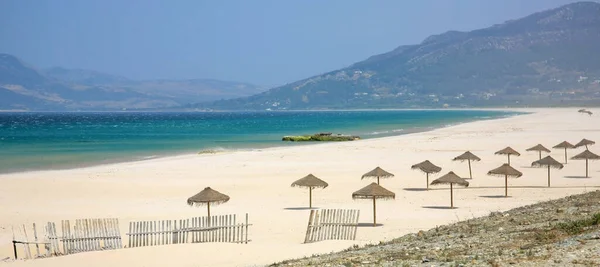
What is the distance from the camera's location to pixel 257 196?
25.8 metres

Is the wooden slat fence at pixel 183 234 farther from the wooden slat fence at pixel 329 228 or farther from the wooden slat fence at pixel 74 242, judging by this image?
the wooden slat fence at pixel 329 228

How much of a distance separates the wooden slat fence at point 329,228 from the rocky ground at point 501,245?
2.45m

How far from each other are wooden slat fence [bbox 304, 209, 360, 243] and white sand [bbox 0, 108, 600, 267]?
43 cm

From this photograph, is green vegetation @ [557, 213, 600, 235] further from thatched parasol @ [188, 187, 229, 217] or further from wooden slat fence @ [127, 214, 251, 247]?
thatched parasol @ [188, 187, 229, 217]

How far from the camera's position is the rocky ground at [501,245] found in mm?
10211

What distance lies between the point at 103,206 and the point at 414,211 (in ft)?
34.3

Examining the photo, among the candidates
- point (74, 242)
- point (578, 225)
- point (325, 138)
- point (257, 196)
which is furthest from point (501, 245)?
point (325, 138)

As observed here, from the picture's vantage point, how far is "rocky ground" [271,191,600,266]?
10.2 meters

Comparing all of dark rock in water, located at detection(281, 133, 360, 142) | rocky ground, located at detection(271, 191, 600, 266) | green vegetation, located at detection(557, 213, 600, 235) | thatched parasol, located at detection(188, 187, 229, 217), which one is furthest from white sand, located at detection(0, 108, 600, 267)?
dark rock in water, located at detection(281, 133, 360, 142)

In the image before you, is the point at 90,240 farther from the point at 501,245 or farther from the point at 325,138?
the point at 325,138

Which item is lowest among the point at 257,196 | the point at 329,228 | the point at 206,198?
the point at 257,196

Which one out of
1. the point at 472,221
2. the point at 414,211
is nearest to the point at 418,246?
the point at 472,221

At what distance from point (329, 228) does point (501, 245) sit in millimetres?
5720

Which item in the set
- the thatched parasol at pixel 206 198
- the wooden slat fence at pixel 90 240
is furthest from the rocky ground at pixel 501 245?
the thatched parasol at pixel 206 198
